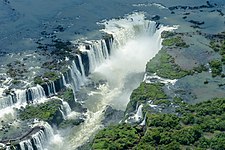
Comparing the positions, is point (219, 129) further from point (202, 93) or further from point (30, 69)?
point (30, 69)

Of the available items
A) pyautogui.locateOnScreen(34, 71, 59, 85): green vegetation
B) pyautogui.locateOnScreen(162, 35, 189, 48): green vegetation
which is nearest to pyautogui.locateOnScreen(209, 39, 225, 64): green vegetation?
pyautogui.locateOnScreen(162, 35, 189, 48): green vegetation

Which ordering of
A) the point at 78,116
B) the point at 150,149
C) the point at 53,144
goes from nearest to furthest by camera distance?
1. the point at 150,149
2. the point at 53,144
3. the point at 78,116

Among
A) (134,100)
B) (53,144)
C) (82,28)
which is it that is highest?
(82,28)

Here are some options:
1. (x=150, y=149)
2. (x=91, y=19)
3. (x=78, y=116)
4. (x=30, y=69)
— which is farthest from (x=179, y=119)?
(x=91, y=19)

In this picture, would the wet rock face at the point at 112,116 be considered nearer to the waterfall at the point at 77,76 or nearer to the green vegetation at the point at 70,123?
the green vegetation at the point at 70,123

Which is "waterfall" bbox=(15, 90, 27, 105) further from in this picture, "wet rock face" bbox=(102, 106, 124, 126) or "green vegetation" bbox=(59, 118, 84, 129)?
"wet rock face" bbox=(102, 106, 124, 126)

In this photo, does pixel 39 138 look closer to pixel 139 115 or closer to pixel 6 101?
pixel 6 101
